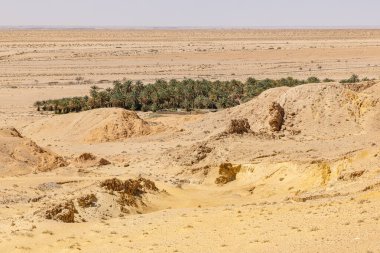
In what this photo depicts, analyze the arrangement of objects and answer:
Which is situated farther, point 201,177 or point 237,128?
point 237,128

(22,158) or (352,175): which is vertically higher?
(352,175)

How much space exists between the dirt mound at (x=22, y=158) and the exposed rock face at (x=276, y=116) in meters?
10.8

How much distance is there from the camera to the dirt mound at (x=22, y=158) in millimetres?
28156

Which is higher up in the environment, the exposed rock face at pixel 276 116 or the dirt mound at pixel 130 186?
the exposed rock face at pixel 276 116

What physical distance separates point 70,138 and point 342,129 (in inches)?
650

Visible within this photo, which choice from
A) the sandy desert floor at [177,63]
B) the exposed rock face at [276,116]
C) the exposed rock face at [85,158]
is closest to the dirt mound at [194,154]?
the exposed rock face at [276,116]

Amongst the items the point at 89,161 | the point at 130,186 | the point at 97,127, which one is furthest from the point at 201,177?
the point at 97,127

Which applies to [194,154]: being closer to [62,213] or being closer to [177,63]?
[62,213]

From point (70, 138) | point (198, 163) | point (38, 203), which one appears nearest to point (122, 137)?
point (70, 138)

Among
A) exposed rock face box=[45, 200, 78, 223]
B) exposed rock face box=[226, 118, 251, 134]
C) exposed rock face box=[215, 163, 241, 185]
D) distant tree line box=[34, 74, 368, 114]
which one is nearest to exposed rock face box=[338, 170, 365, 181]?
exposed rock face box=[215, 163, 241, 185]

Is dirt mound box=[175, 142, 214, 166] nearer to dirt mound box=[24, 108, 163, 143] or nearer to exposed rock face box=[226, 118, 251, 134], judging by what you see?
exposed rock face box=[226, 118, 251, 134]

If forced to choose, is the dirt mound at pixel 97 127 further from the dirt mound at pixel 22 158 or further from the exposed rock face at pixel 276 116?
the exposed rock face at pixel 276 116

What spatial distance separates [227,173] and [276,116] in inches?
281

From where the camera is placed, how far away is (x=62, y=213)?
1883 centimetres
